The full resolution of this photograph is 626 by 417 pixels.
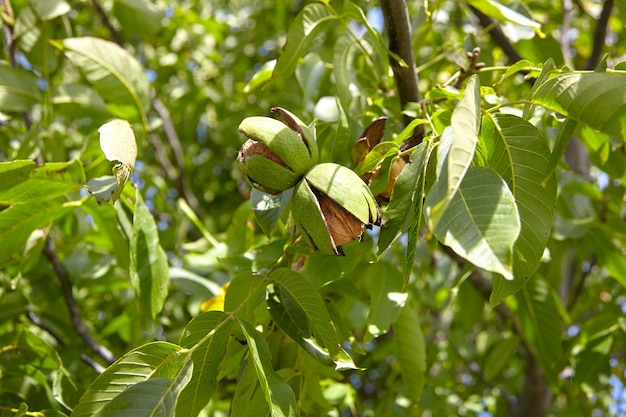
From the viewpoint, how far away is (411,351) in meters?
1.37

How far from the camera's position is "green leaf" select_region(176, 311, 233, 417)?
36.9 inches

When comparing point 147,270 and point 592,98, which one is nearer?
point 592,98

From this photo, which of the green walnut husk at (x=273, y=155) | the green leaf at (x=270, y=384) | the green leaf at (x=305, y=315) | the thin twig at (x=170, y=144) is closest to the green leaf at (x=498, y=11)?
the green walnut husk at (x=273, y=155)

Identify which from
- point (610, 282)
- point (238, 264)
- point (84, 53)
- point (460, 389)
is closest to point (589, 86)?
point (238, 264)

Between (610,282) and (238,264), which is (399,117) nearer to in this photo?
(238,264)

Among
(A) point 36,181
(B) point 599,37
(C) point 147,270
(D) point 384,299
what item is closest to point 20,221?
(A) point 36,181

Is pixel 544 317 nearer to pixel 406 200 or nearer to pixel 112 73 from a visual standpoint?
pixel 406 200

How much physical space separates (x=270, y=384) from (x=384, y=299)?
0.43 meters

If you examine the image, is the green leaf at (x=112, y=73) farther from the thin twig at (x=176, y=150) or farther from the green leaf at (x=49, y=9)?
the thin twig at (x=176, y=150)

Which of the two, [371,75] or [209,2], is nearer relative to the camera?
[371,75]

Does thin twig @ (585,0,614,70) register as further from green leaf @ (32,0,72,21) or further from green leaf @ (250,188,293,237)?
green leaf @ (32,0,72,21)

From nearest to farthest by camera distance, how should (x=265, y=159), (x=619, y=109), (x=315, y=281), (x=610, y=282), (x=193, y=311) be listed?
(x=619, y=109) < (x=265, y=159) < (x=315, y=281) < (x=193, y=311) < (x=610, y=282)

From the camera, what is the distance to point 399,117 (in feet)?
4.40

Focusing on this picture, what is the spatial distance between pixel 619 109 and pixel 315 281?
0.57 m
